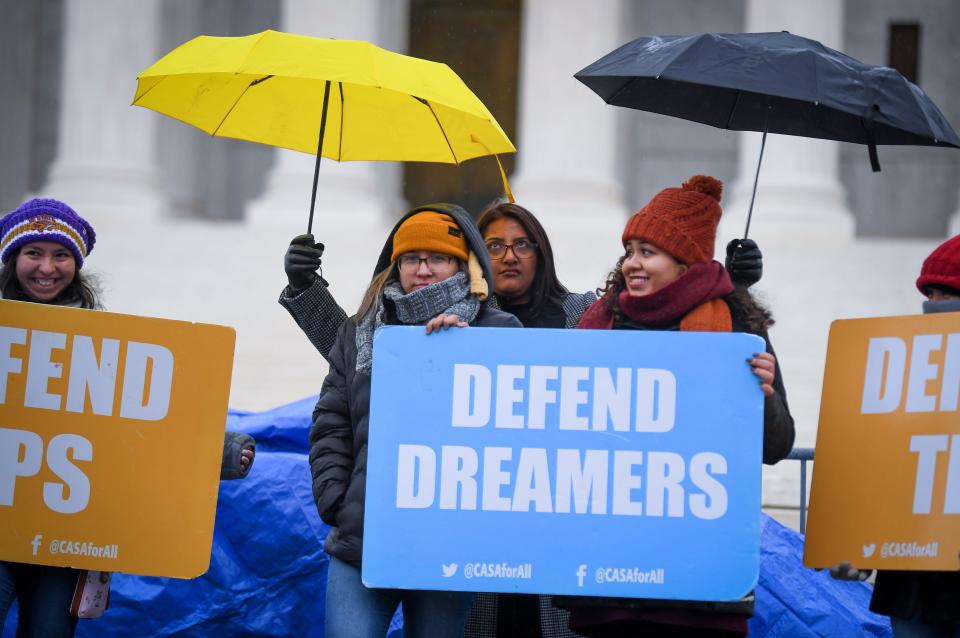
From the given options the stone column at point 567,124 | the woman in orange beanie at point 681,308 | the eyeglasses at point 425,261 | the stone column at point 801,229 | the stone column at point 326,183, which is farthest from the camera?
the stone column at point 567,124

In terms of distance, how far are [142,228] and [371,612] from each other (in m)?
11.6

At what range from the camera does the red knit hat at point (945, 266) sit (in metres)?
4.18

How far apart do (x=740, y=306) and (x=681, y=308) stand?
220 millimetres

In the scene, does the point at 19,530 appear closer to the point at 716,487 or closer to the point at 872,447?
the point at 716,487

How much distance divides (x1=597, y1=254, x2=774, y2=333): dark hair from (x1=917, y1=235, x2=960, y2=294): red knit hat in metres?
0.54

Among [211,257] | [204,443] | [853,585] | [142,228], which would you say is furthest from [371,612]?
[142,228]

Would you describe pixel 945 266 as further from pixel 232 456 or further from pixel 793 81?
pixel 232 456

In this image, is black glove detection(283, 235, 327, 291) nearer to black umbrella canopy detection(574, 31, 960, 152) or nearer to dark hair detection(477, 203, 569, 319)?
dark hair detection(477, 203, 569, 319)

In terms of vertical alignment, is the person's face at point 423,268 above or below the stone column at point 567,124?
below

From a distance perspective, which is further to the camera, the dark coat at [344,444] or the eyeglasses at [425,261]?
the eyeglasses at [425,261]

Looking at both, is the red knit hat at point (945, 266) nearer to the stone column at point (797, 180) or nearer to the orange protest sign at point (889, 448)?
the orange protest sign at point (889, 448)

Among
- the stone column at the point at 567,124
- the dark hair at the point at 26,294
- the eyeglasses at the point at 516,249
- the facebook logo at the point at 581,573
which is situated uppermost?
the stone column at the point at 567,124

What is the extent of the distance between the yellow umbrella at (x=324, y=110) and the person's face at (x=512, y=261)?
31cm

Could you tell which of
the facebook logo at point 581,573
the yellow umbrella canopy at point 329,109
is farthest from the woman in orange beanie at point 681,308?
the yellow umbrella canopy at point 329,109
